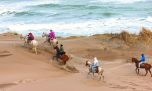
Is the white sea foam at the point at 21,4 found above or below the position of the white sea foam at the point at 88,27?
above

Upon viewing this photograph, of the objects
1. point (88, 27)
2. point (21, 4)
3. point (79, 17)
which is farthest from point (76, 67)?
point (21, 4)

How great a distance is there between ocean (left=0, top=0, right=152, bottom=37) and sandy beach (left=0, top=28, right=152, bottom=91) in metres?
7.69

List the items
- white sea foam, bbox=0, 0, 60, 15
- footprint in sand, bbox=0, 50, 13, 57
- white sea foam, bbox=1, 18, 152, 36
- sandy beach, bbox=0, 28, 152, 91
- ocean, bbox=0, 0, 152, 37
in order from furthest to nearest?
white sea foam, bbox=0, 0, 60, 15 < ocean, bbox=0, 0, 152, 37 < white sea foam, bbox=1, 18, 152, 36 < footprint in sand, bbox=0, 50, 13, 57 < sandy beach, bbox=0, 28, 152, 91

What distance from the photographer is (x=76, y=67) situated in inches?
914

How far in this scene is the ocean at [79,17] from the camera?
38.8 meters

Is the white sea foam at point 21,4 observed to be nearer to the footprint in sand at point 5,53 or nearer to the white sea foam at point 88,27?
the white sea foam at point 88,27

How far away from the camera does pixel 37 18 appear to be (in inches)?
1865

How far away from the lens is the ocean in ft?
127

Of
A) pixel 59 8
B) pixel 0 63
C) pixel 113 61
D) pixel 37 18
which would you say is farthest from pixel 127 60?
pixel 59 8

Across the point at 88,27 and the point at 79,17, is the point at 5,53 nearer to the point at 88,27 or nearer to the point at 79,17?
the point at 88,27

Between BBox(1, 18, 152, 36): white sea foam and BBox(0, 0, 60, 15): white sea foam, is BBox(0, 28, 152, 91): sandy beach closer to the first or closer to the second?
BBox(1, 18, 152, 36): white sea foam

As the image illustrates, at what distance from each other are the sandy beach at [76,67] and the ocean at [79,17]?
769 centimetres

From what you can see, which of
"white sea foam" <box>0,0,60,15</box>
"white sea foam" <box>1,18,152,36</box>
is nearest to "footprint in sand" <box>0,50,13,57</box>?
"white sea foam" <box>1,18,152,36</box>

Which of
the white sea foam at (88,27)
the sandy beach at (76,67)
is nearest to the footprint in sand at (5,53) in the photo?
the sandy beach at (76,67)
